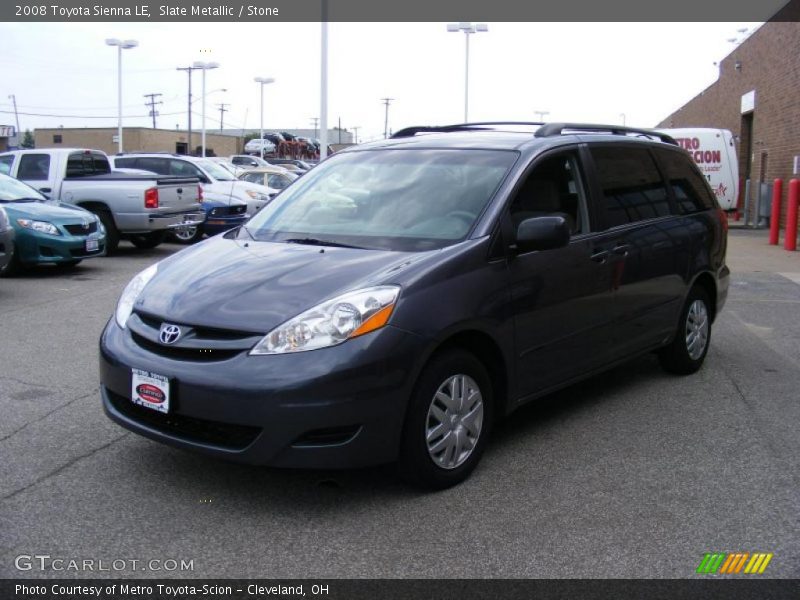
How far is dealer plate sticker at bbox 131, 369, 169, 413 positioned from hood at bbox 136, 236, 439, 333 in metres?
0.29

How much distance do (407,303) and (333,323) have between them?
14.4 inches

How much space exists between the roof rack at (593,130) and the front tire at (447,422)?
1811 mm

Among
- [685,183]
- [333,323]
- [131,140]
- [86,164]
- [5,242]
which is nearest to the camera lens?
[333,323]

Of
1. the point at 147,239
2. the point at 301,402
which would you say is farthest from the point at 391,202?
the point at 147,239

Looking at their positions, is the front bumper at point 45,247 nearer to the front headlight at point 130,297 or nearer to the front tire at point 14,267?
the front tire at point 14,267

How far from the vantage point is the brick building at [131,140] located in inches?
2795

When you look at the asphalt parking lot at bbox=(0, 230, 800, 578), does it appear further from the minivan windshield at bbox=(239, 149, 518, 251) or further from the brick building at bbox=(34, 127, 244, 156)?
the brick building at bbox=(34, 127, 244, 156)

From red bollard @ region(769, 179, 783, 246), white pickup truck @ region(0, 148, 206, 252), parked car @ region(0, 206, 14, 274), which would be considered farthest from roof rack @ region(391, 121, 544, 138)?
red bollard @ region(769, 179, 783, 246)

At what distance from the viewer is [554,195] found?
527 centimetres

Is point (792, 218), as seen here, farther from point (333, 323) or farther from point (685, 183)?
point (333, 323)

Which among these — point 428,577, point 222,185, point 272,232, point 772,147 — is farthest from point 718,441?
point 772,147

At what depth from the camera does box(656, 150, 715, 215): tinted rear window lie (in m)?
6.59

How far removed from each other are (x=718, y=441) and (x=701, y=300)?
1966 mm
